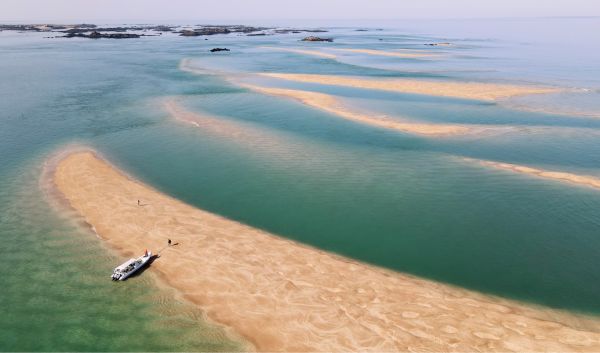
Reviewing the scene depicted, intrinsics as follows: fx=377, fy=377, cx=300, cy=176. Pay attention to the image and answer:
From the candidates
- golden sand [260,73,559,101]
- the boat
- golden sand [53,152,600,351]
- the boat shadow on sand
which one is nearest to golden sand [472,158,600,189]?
golden sand [53,152,600,351]

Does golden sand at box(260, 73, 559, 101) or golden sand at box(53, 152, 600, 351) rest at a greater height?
golden sand at box(260, 73, 559, 101)

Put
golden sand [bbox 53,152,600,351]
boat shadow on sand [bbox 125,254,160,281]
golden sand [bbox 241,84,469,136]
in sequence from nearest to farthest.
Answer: golden sand [bbox 53,152,600,351] → boat shadow on sand [bbox 125,254,160,281] → golden sand [bbox 241,84,469,136]

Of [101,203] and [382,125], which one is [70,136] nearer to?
[101,203]

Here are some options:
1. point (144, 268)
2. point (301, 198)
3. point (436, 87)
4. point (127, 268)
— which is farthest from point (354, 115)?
point (127, 268)

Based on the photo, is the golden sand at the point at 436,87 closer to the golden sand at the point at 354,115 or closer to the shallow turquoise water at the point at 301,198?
the shallow turquoise water at the point at 301,198

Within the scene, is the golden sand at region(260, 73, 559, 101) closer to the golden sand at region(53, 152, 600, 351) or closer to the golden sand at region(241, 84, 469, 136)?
the golden sand at region(241, 84, 469, 136)

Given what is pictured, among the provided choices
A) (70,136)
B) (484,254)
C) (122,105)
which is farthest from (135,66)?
(484,254)
